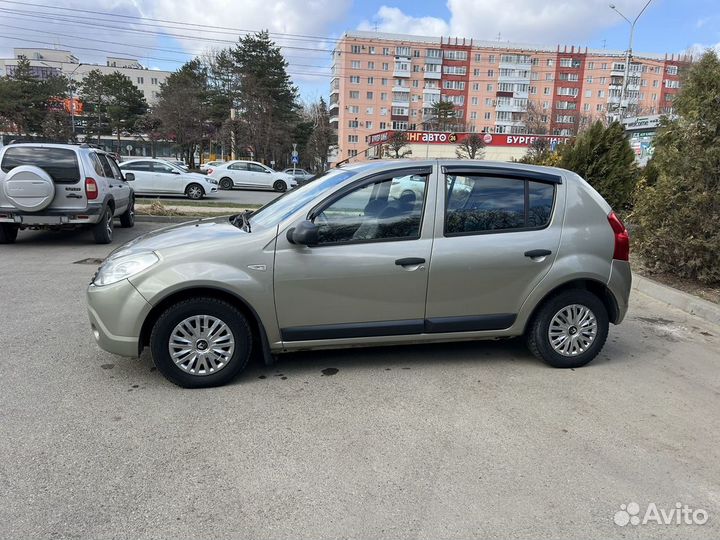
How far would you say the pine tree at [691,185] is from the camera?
6.60 metres

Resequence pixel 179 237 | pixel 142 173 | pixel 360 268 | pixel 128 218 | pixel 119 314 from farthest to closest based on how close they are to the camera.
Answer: pixel 142 173 → pixel 128 218 → pixel 179 237 → pixel 360 268 → pixel 119 314

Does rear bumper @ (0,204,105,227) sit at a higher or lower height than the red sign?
lower

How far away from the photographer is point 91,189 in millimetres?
9023

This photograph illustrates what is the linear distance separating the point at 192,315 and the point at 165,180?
18.7m

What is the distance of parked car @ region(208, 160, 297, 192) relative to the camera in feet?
92.6

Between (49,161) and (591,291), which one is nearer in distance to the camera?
(591,291)

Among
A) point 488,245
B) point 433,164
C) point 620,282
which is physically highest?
point 433,164

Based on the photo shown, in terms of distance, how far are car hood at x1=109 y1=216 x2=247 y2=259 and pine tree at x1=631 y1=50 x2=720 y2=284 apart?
6.02 meters

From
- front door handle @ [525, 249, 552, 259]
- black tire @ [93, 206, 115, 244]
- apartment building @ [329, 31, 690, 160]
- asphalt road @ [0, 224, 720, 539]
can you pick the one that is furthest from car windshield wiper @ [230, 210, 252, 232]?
apartment building @ [329, 31, 690, 160]

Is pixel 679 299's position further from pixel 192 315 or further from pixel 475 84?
pixel 475 84

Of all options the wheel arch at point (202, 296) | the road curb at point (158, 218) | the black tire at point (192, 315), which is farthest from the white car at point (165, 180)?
the black tire at point (192, 315)

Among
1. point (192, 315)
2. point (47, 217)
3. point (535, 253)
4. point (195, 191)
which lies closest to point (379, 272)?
point (535, 253)

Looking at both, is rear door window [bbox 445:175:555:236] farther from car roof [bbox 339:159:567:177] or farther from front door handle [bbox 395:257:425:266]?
front door handle [bbox 395:257:425:266]

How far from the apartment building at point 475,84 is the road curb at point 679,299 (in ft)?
278
